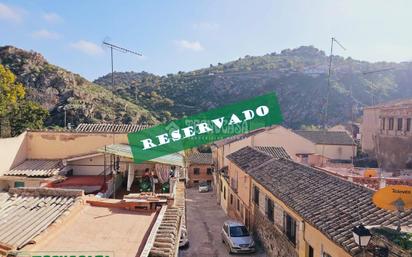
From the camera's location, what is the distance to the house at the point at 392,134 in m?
31.8

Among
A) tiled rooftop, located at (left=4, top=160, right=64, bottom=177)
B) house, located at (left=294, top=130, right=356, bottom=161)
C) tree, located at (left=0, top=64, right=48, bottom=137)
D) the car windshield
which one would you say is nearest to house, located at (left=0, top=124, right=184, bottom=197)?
tiled rooftop, located at (left=4, top=160, right=64, bottom=177)

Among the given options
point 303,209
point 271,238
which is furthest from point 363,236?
point 271,238

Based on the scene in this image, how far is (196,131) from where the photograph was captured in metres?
48.5

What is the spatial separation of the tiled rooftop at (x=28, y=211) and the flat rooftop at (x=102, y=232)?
364 mm

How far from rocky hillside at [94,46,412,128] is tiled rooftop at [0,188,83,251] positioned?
189 ft

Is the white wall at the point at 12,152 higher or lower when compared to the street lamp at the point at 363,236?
higher

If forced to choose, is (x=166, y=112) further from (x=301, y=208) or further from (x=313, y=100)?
(x=301, y=208)

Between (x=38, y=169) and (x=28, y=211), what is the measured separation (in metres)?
7.67

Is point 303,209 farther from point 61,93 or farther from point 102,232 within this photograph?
point 61,93

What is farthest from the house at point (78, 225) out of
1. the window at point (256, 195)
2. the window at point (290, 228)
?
the window at point (256, 195)

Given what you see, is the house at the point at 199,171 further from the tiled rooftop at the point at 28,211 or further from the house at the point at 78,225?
the tiled rooftop at the point at 28,211

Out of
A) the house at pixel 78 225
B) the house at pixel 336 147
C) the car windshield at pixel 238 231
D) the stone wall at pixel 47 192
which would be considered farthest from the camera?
the house at pixel 336 147

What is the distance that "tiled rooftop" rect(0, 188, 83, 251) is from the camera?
6713 mm

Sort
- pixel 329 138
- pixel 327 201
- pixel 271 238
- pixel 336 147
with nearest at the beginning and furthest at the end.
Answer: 1. pixel 327 201
2. pixel 271 238
3. pixel 336 147
4. pixel 329 138
